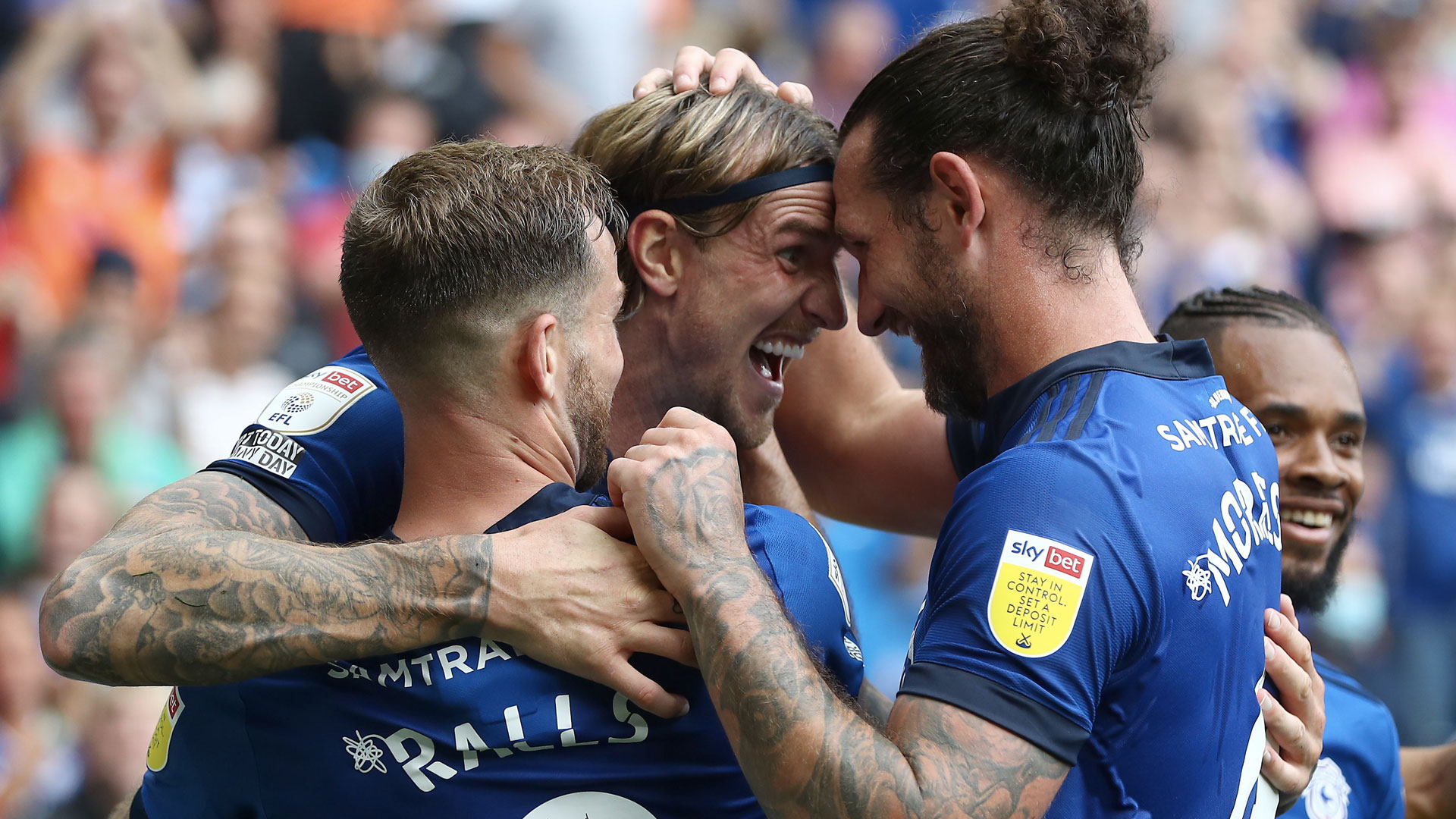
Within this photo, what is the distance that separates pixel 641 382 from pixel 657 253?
1.21 ft

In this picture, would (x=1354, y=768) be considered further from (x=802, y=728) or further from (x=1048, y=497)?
(x=802, y=728)

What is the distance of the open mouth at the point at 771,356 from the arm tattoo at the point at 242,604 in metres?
1.41

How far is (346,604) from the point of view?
2330mm

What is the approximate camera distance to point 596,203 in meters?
2.81

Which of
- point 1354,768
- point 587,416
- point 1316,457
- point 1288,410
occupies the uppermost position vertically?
point 587,416

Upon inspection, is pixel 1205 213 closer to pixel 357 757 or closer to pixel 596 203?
pixel 596 203

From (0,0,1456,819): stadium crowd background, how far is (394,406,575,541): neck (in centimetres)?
400

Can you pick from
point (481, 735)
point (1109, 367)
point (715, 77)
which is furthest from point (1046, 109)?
point (481, 735)

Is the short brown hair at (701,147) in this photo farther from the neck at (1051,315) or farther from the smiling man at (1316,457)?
the smiling man at (1316,457)

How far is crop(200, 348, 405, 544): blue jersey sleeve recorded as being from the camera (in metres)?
2.83

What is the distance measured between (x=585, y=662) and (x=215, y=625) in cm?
68

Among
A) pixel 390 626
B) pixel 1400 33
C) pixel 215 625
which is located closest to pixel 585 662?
pixel 390 626

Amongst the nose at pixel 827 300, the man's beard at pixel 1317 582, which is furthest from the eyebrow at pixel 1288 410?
the nose at pixel 827 300

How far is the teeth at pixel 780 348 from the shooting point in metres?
3.62
